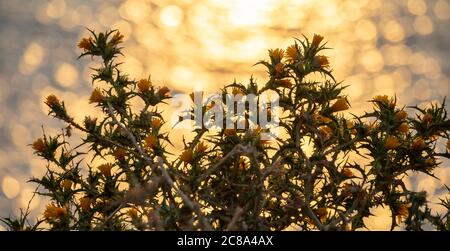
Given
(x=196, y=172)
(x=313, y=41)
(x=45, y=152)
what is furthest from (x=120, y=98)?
(x=313, y=41)

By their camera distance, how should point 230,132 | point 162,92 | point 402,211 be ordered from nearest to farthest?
point 230,132
point 402,211
point 162,92

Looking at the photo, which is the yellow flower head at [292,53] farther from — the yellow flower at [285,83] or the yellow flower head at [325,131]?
the yellow flower head at [325,131]

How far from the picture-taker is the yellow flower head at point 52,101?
392 cm

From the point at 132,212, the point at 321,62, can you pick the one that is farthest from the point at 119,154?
the point at 321,62

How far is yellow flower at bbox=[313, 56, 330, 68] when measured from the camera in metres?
3.65

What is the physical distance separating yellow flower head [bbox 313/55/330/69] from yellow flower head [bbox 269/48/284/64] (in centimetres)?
20

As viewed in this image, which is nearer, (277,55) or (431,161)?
(431,161)

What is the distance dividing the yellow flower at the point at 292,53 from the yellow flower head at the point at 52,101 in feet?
4.37

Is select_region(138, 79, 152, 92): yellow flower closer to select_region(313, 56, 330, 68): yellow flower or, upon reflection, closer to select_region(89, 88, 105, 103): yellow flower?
select_region(89, 88, 105, 103): yellow flower

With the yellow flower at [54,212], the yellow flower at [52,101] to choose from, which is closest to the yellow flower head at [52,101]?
the yellow flower at [52,101]

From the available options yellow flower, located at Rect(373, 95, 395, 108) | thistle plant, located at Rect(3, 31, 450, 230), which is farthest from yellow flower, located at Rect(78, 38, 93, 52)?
yellow flower, located at Rect(373, 95, 395, 108)

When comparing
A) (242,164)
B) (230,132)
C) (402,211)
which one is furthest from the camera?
(402,211)

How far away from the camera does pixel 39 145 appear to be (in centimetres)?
386

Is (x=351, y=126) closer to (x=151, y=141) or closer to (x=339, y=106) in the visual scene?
(x=339, y=106)
